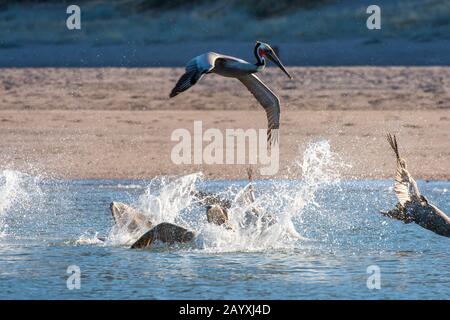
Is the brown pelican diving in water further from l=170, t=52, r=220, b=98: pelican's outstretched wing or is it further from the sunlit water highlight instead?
l=170, t=52, r=220, b=98: pelican's outstretched wing

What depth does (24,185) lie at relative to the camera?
15344mm

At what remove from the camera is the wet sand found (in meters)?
16.5

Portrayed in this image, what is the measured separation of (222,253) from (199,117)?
27.9 feet

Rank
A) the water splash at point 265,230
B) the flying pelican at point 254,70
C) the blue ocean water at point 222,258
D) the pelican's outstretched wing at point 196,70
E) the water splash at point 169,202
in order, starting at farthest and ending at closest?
the water splash at point 169,202 → the flying pelican at point 254,70 → the water splash at point 265,230 → the pelican's outstretched wing at point 196,70 → the blue ocean water at point 222,258

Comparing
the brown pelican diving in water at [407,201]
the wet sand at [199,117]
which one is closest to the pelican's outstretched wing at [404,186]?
the brown pelican diving in water at [407,201]

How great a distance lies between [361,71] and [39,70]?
21.2ft

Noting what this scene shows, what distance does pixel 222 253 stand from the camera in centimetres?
1123

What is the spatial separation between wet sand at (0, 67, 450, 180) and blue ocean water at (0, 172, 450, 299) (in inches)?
88.2

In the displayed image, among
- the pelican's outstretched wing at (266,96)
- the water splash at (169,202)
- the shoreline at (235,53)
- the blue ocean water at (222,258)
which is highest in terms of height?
the shoreline at (235,53)

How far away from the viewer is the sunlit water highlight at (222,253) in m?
9.95

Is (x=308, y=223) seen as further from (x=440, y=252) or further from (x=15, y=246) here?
(x=15, y=246)

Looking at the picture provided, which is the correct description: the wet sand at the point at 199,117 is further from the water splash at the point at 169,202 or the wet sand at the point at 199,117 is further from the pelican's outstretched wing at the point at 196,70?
the pelican's outstretched wing at the point at 196,70

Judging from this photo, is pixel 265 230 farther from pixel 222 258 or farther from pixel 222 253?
pixel 222 258
